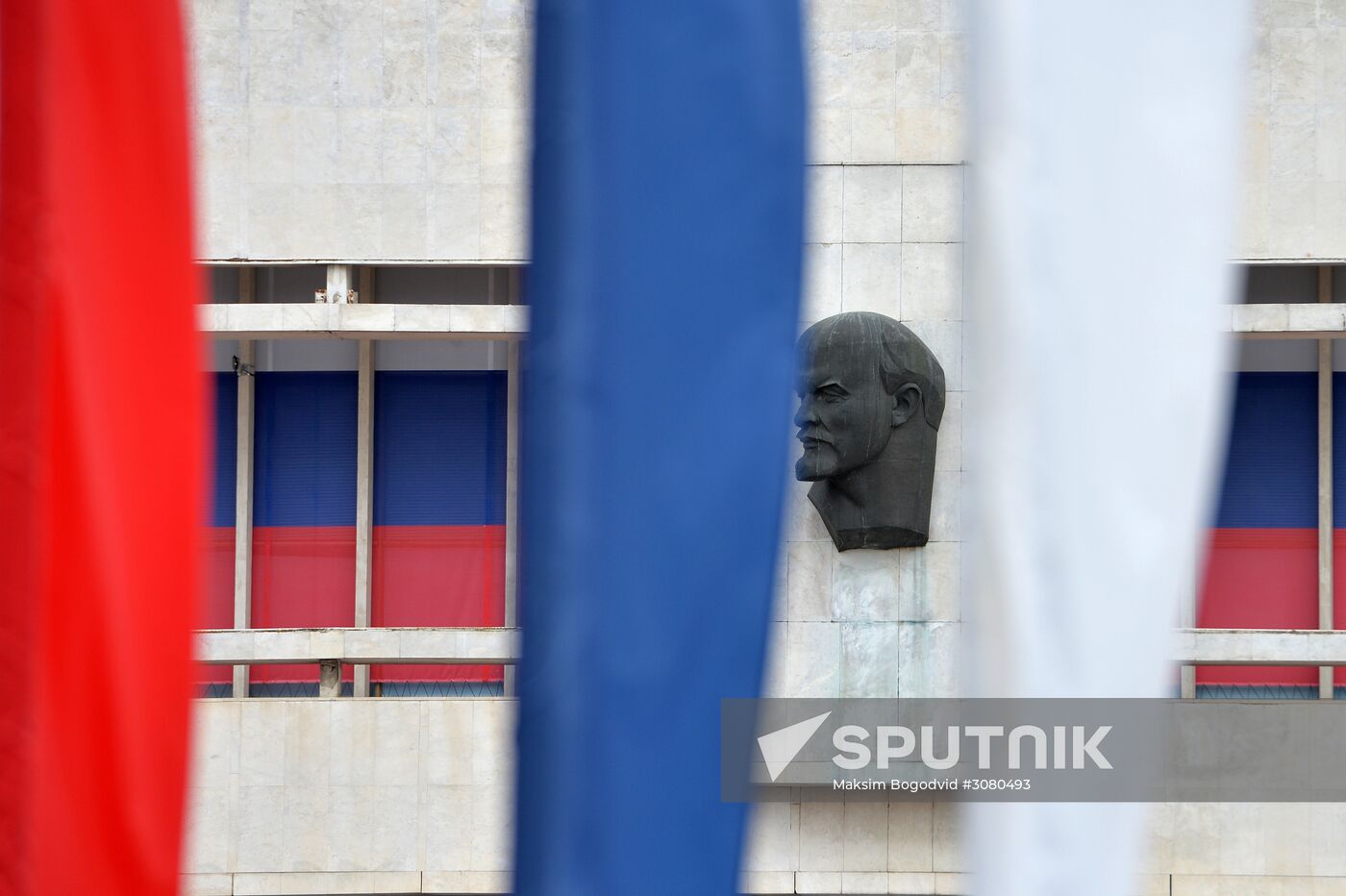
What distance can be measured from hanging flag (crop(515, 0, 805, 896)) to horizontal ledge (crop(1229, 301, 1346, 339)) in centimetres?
1104

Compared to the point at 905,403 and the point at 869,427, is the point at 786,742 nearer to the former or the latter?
the point at 869,427

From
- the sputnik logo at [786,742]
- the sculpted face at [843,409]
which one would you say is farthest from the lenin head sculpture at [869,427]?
the sputnik logo at [786,742]

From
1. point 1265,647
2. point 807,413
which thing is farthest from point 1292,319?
point 807,413

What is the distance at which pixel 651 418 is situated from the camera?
342 cm

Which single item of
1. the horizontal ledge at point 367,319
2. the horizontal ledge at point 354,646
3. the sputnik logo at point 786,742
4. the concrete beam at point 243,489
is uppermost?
the horizontal ledge at point 367,319

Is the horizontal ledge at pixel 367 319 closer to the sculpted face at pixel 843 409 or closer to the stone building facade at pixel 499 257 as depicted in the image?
the stone building facade at pixel 499 257

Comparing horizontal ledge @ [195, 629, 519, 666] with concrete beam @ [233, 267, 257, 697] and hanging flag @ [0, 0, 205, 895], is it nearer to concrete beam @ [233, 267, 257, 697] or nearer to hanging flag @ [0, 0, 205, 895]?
concrete beam @ [233, 267, 257, 697]

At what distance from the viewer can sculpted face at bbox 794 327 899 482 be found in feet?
43.5

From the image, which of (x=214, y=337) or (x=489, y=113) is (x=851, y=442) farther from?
(x=214, y=337)

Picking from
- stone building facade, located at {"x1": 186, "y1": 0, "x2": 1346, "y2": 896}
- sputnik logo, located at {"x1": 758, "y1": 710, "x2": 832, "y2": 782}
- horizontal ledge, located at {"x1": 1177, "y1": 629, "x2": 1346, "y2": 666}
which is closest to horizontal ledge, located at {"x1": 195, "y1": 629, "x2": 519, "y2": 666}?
stone building facade, located at {"x1": 186, "y1": 0, "x2": 1346, "y2": 896}

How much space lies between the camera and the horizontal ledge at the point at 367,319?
1403cm

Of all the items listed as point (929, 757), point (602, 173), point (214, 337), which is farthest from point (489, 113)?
point (602, 173)

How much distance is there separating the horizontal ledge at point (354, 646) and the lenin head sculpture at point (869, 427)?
282 cm

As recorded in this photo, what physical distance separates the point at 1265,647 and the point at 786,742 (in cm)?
378
